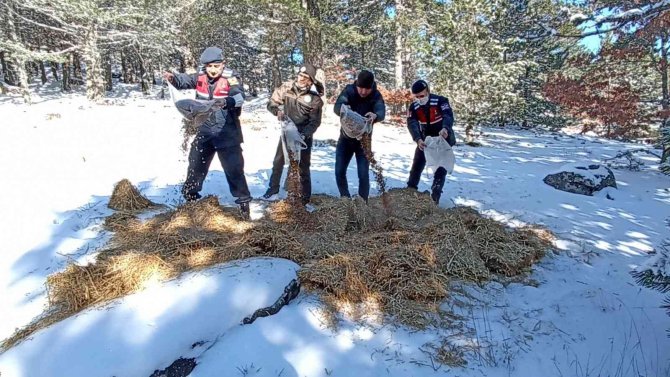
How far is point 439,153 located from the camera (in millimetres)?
4789

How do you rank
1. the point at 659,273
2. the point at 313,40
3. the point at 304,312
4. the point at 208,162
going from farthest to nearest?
the point at 313,40
the point at 208,162
the point at 304,312
the point at 659,273

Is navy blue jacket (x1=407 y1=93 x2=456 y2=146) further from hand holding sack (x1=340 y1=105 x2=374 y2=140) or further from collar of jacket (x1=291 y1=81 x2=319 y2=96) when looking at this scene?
collar of jacket (x1=291 y1=81 x2=319 y2=96)

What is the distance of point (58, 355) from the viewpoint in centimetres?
209

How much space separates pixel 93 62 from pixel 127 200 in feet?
48.1

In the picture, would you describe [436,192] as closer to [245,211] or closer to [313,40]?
[245,211]

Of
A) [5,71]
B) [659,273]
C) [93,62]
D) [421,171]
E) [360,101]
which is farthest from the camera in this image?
[5,71]

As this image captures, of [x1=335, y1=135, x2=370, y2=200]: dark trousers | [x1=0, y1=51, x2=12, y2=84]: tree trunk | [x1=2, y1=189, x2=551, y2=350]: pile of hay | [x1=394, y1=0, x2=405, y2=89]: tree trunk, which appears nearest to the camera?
[x1=2, y1=189, x2=551, y2=350]: pile of hay

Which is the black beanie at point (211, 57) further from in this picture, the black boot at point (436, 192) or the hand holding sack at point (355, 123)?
the black boot at point (436, 192)

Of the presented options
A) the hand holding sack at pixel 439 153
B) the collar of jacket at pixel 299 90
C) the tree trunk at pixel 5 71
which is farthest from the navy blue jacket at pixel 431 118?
the tree trunk at pixel 5 71

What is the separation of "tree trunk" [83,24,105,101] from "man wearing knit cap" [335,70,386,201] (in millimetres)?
15118

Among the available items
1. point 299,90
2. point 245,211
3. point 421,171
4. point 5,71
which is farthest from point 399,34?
point 5,71

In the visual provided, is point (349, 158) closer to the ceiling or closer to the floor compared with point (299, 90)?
closer to the floor

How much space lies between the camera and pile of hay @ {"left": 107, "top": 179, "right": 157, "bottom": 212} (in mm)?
4406

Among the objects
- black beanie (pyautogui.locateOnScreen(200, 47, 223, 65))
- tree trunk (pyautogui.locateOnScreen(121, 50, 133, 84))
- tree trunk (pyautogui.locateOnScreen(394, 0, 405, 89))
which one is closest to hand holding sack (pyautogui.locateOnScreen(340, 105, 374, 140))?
black beanie (pyautogui.locateOnScreen(200, 47, 223, 65))
